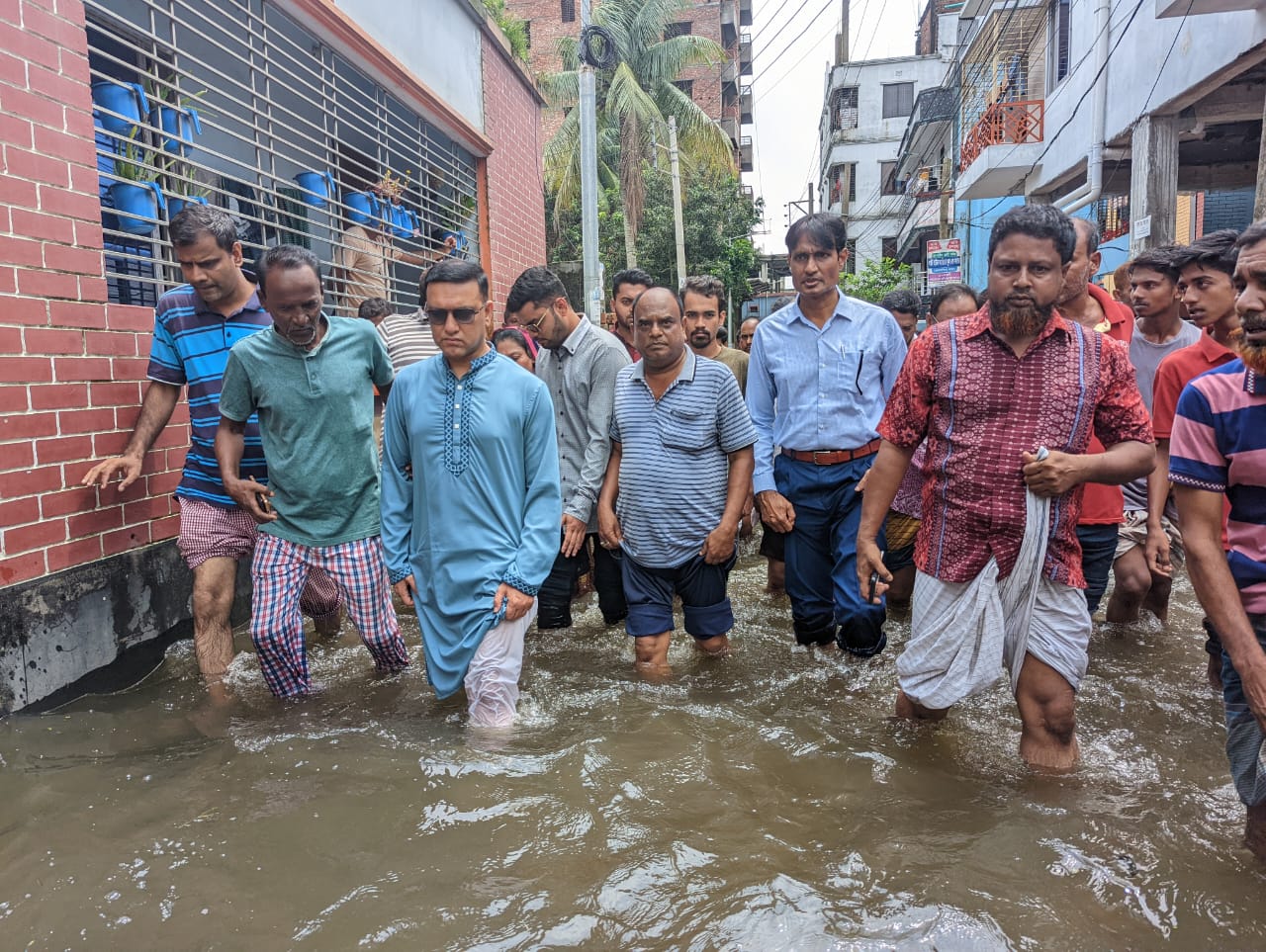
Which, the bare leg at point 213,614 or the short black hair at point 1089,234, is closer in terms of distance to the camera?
the bare leg at point 213,614

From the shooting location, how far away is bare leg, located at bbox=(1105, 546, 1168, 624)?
4.89 m

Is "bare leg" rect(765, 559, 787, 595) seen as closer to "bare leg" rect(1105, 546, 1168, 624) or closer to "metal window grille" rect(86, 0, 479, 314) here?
"bare leg" rect(1105, 546, 1168, 624)

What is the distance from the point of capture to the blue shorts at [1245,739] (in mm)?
2432

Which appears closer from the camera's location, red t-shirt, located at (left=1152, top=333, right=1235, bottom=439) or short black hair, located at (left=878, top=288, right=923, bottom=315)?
red t-shirt, located at (left=1152, top=333, right=1235, bottom=439)

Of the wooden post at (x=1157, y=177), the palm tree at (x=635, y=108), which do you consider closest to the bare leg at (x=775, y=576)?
the wooden post at (x=1157, y=177)

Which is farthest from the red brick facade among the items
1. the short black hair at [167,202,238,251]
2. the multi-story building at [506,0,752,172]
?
the multi-story building at [506,0,752,172]

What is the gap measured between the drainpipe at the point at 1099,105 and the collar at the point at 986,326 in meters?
11.2

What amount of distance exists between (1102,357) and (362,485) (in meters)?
2.93

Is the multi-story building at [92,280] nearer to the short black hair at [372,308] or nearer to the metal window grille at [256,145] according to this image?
the metal window grille at [256,145]

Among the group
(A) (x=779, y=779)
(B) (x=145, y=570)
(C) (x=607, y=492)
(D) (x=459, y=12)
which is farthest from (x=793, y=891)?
(D) (x=459, y=12)

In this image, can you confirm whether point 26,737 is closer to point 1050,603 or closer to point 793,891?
point 793,891

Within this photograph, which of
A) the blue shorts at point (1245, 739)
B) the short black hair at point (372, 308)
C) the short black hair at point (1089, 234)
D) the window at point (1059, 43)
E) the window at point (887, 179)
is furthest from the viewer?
the window at point (887, 179)

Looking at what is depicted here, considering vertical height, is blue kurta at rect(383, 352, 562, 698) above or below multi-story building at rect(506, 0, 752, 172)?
below

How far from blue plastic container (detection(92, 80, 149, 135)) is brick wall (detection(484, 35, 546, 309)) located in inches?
204
